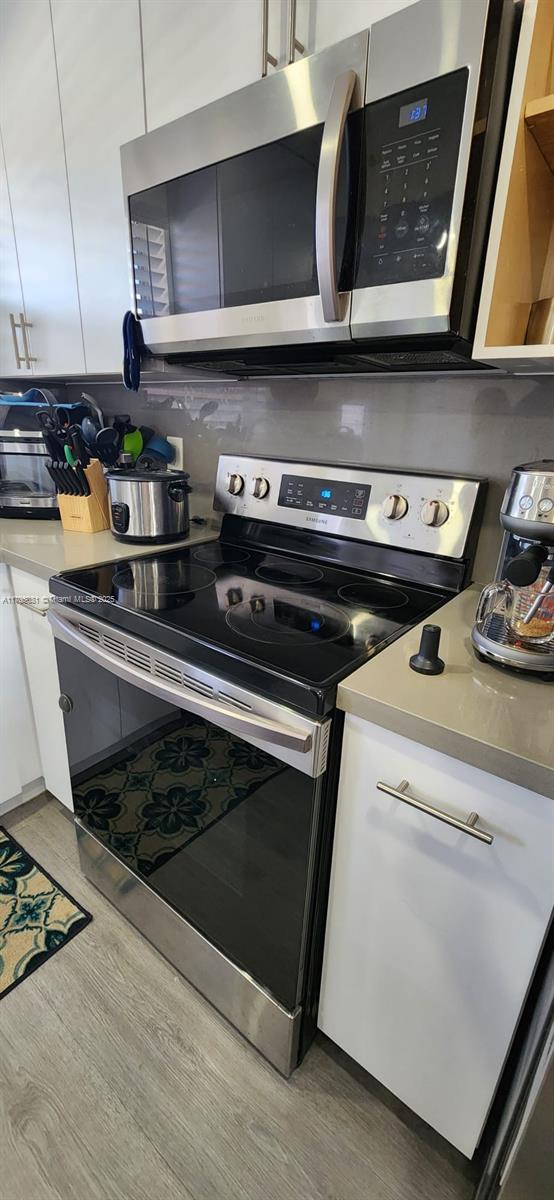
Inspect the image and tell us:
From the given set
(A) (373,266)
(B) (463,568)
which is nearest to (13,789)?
(B) (463,568)

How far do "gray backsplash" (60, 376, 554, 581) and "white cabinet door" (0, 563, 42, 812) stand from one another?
2.20 feet

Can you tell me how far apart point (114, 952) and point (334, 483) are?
4.20 ft

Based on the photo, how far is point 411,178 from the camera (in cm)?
73

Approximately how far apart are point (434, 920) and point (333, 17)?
143cm

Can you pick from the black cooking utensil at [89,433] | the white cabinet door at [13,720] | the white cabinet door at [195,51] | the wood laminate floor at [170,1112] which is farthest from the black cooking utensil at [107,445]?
the wood laminate floor at [170,1112]

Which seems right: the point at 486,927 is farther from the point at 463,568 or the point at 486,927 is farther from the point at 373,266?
the point at 373,266

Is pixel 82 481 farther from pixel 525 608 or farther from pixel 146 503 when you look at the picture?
pixel 525 608

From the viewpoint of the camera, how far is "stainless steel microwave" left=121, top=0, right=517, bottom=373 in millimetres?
687

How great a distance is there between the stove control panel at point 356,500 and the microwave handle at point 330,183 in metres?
0.43

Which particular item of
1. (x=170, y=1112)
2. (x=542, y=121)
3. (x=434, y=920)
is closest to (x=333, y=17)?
(x=542, y=121)

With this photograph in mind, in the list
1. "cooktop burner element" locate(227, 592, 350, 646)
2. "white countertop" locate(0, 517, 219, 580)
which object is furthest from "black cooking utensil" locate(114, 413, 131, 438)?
"cooktop burner element" locate(227, 592, 350, 646)

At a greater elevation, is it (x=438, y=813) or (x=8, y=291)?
(x=8, y=291)

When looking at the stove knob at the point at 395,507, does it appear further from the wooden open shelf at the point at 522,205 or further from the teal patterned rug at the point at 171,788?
the teal patterned rug at the point at 171,788

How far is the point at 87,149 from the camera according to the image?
4.26ft
